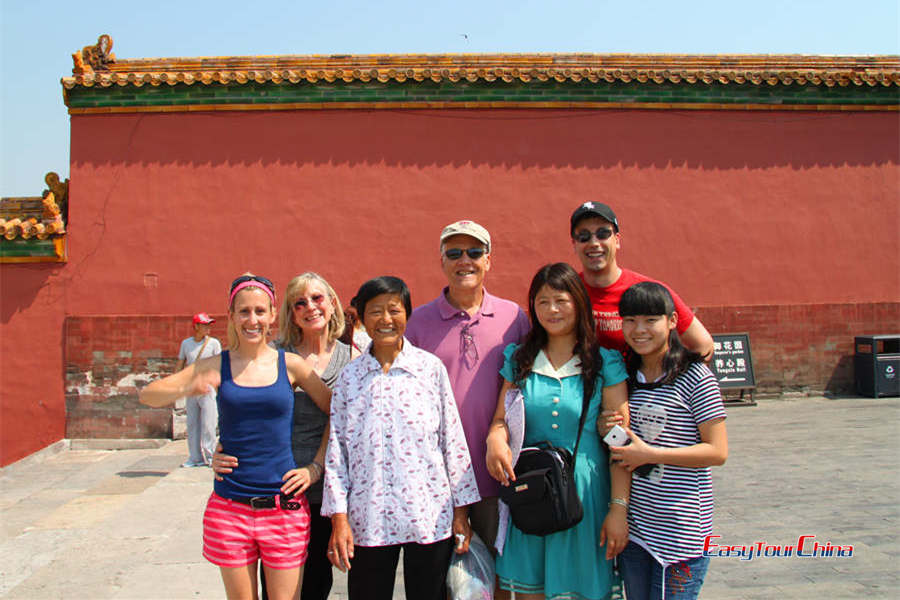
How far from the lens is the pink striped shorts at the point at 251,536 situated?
2305mm

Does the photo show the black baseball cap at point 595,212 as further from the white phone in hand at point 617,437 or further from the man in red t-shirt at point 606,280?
the white phone in hand at point 617,437

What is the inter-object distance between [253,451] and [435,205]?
6114mm

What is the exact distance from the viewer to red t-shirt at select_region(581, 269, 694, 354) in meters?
2.55

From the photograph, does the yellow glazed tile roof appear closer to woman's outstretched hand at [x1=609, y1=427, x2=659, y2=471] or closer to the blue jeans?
woman's outstretched hand at [x1=609, y1=427, x2=659, y2=471]

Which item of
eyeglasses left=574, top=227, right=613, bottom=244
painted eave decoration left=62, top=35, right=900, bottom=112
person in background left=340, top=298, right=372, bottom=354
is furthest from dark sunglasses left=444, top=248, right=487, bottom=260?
painted eave decoration left=62, top=35, right=900, bottom=112

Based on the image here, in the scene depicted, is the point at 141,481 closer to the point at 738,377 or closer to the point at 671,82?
the point at 738,377

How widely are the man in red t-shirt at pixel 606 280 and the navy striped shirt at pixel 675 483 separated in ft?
0.97

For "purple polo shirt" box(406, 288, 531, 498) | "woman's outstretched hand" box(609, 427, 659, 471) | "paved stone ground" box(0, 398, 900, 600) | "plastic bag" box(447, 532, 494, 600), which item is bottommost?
"paved stone ground" box(0, 398, 900, 600)

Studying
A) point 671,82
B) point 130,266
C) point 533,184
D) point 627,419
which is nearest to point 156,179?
point 130,266

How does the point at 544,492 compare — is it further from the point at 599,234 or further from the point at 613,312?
the point at 599,234

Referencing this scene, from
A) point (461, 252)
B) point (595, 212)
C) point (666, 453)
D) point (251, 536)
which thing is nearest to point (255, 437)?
point (251, 536)

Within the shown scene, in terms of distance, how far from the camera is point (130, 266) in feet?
25.9

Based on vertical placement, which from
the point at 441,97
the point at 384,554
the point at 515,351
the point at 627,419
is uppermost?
the point at 441,97

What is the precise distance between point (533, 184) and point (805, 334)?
4.13 m
